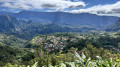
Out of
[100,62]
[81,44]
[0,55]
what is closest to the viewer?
[100,62]

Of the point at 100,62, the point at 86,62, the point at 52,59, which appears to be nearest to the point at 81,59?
the point at 86,62

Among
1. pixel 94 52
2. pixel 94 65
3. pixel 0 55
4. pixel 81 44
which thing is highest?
pixel 94 65

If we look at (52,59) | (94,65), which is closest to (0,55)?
(52,59)

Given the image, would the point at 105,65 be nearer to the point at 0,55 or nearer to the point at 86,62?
the point at 86,62

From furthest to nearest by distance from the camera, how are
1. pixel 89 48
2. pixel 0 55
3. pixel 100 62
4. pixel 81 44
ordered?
pixel 0 55 → pixel 81 44 → pixel 89 48 → pixel 100 62

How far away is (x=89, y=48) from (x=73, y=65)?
51341mm

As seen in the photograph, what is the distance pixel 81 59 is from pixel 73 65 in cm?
21

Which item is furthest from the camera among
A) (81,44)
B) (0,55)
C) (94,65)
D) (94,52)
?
(0,55)

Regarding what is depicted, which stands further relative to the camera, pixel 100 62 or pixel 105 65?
pixel 100 62

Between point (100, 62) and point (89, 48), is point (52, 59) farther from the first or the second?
point (100, 62)

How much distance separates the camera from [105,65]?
2162 mm

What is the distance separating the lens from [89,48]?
51750 millimetres

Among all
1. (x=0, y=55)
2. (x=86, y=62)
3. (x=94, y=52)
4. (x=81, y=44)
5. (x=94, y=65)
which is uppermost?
(x=86, y=62)

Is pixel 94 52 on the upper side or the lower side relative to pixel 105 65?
lower
